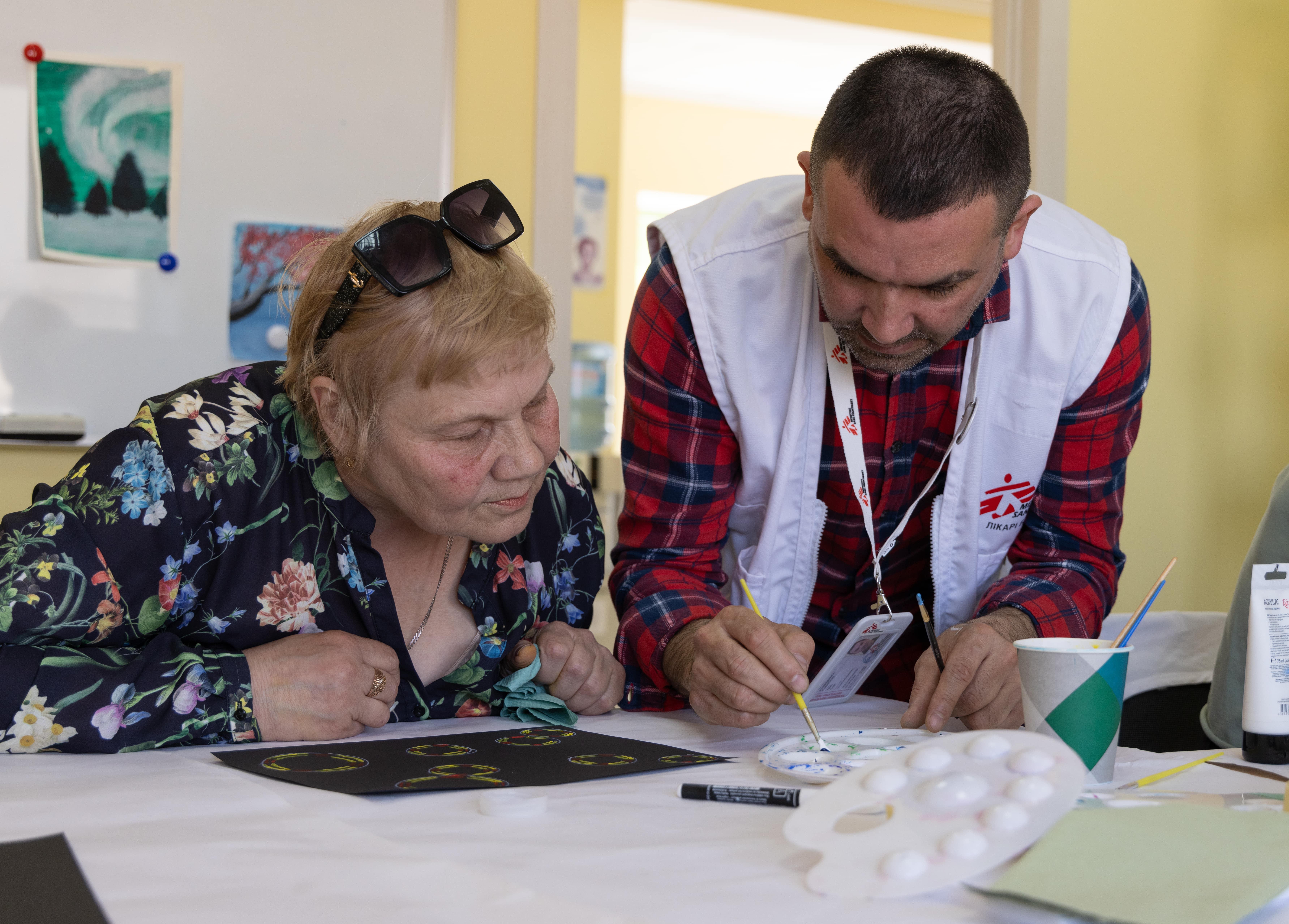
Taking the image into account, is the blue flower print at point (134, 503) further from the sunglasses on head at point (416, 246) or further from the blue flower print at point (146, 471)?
the sunglasses on head at point (416, 246)

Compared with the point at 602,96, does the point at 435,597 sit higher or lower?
lower

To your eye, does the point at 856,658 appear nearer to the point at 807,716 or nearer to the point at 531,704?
the point at 807,716

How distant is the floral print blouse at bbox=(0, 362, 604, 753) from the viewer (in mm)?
1075

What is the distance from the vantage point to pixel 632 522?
5.26 ft

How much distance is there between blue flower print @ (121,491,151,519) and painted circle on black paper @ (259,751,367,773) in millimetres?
312

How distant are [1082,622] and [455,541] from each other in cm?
79

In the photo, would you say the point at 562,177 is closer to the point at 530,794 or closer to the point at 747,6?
the point at 530,794

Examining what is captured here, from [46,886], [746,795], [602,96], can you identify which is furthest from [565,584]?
[602,96]

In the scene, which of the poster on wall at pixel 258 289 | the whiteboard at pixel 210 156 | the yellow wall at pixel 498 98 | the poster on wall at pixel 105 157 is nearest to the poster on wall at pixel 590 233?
the yellow wall at pixel 498 98

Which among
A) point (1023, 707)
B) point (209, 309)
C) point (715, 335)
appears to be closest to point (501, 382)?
point (715, 335)

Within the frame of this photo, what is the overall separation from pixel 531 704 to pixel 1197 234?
278 centimetres

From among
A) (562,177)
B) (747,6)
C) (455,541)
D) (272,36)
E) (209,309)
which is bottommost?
(455,541)

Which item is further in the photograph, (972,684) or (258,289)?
(258,289)

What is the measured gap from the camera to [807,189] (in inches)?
56.6
